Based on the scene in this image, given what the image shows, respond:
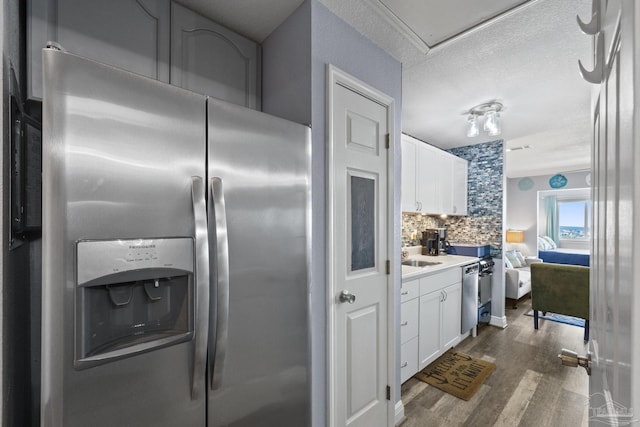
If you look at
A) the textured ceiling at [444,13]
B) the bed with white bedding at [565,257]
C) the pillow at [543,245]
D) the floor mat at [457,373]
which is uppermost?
the textured ceiling at [444,13]

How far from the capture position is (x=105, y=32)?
1175 mm

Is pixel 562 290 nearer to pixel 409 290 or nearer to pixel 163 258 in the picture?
pixel 409 290

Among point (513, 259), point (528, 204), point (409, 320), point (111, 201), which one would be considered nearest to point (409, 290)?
point (409, 320)

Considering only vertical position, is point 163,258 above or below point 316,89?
below

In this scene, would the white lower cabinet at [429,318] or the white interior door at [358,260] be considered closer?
the white interior door at [358,260]

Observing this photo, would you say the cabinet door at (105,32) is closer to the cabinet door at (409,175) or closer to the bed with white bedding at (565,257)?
the cabinet door at (409,175)

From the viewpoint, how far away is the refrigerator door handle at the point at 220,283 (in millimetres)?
936

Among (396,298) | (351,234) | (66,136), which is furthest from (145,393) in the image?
(396,298)

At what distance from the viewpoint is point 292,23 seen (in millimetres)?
1486

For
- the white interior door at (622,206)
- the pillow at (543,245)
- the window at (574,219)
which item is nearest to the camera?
the white interior door at (622,206)

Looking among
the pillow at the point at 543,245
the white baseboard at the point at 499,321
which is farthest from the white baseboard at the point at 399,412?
the pillow at the point at 543,245

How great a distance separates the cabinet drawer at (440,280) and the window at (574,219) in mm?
6541

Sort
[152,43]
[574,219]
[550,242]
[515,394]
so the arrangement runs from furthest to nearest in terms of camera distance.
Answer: [574,219], [550,242], [515,394], [152,43]

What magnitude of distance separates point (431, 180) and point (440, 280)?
4.32 feet
